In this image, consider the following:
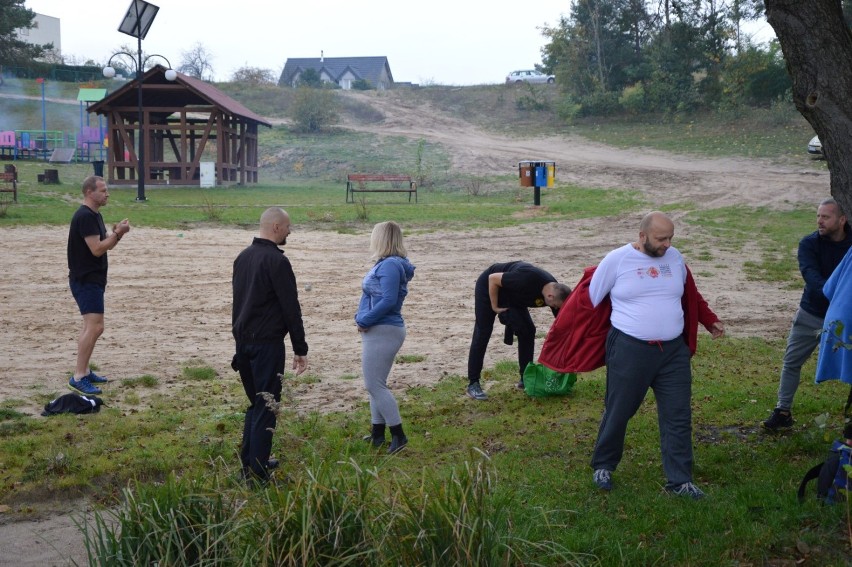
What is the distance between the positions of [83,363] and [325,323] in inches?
157

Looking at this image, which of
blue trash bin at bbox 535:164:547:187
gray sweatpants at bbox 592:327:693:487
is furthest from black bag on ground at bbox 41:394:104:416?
blue trash bin at bbox 535:164:547:187

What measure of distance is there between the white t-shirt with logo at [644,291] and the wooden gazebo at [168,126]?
29771 millimetres

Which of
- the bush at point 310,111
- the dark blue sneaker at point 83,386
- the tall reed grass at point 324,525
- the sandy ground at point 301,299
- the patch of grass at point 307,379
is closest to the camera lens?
the tall reed grass at point 324,525

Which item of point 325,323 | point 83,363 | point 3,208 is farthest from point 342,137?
point 83,363

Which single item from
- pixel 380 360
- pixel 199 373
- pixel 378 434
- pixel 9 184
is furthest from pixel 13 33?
pixel 380 360

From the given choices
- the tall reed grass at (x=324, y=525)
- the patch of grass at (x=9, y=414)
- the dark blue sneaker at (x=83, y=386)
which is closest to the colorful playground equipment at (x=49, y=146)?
the dark blue sneaker at (x=83, y=386)

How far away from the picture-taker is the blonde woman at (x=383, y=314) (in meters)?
6.42

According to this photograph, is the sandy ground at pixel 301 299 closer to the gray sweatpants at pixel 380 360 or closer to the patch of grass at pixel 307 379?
the patch of grass at pixel 307 379

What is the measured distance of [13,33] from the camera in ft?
191

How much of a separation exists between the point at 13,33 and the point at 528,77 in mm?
34390

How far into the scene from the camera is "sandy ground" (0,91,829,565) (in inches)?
356

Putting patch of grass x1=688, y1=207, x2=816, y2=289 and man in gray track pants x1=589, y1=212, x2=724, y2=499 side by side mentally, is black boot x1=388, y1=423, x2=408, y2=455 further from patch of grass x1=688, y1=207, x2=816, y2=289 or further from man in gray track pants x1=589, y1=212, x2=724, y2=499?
patch of grass x1=688, y1=207, x2=816, y2=289

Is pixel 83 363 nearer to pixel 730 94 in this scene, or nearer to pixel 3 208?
pixel 3 208

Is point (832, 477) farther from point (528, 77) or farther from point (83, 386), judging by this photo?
point (528, 77)
